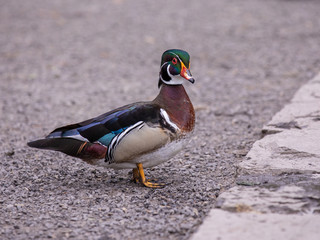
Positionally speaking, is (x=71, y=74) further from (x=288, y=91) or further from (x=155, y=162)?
(x=155, y=162)

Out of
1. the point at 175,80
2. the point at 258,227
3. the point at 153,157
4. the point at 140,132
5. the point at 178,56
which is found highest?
the point at 178,56

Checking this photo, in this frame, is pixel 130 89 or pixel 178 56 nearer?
pixel 178 56

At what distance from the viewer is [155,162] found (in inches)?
145

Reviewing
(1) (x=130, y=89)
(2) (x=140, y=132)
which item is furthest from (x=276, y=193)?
(1) (x=130, y=89)

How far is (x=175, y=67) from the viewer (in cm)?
371

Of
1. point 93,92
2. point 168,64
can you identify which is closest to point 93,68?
point 93,92

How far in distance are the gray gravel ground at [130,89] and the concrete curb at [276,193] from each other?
0.80 feet

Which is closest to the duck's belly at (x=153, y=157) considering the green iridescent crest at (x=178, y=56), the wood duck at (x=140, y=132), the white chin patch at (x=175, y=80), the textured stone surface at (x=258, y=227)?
the wood duck at (x=140, y=132)

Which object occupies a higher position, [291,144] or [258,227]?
[291,144]

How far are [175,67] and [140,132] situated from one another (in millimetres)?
544

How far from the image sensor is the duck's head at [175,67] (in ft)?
12.1

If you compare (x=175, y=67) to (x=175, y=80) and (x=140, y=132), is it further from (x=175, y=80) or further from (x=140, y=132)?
(x=140, y=132)

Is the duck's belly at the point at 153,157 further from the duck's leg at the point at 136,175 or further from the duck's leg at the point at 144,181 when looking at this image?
the duck's leg at the point at 136,175

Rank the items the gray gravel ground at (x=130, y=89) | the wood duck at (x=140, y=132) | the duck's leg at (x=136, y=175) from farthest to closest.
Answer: the duck's leg at (x=136, y=175), the wood duck at (x=140, y=132), the gray gravel ground at (x=130, y=89)
